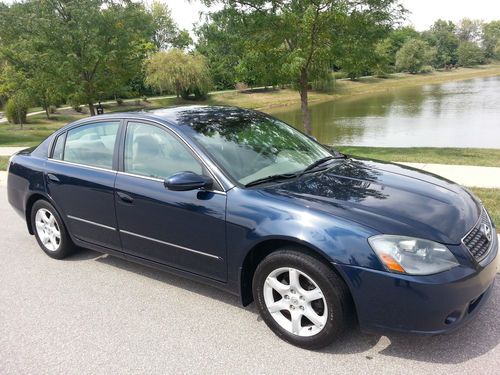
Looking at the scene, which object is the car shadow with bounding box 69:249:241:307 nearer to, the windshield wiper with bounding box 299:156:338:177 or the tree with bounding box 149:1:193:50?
the windshield wiper with bounding box 299:156:338:177

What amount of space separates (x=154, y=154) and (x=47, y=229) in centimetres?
179

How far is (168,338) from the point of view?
320cm

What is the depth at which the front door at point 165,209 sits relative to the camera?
3.32 metres

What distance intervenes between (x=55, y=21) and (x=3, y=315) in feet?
47.9

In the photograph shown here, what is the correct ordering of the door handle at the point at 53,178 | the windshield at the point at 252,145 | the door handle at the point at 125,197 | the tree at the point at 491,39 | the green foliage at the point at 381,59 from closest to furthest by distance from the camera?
the windshield at the point at 252,145
the door handle at the point at 125,197
the door handle at the point at 53,178
the green foliage at the point at 381,59
the tree at the point at 491,39

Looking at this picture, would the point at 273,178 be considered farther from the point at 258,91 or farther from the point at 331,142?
the point at 258,91

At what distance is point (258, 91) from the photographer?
167 feet

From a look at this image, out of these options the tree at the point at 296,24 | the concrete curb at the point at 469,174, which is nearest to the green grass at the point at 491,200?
the concrete curb at the point at 469,174

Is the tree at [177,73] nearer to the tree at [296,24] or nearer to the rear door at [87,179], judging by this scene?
the tree at [296,24]

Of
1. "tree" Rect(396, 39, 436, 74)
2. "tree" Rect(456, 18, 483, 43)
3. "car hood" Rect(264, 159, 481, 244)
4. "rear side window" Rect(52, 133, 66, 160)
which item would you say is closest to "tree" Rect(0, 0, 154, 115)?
"rear side window" Rect(52, 133, 66, 160)

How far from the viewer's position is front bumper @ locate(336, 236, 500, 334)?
259 cm

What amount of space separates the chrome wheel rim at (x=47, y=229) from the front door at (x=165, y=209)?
3.79 ft

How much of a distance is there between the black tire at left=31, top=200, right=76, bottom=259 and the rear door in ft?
0.50

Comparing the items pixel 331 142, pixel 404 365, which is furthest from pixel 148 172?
pixel 331 142
